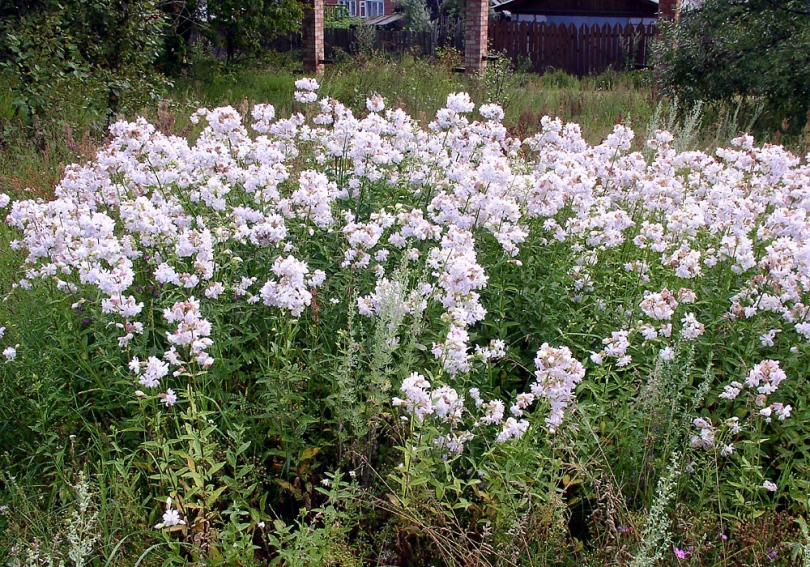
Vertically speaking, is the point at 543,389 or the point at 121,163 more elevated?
the point at 121,163

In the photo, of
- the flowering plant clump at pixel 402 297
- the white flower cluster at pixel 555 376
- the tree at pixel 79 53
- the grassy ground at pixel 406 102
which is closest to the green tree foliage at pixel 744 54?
the grassy ground at pixel 406 102

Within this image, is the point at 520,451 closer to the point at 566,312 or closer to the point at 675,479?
the point at 675,479

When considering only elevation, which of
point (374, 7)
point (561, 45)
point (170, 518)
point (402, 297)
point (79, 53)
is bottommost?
point (170, 518)

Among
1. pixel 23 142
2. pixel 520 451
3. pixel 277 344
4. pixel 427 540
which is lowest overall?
pixel 427 540

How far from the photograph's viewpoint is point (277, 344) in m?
3.23

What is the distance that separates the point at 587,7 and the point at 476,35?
50.8ft

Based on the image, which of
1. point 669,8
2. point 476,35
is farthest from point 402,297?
point 669,8

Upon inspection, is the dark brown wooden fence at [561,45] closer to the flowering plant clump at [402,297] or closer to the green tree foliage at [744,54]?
the green tree foliage at [744,54]

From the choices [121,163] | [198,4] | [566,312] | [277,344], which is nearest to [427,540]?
[277,344]

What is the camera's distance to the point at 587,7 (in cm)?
2869

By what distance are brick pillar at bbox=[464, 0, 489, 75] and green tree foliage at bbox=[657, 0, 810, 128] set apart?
4.60 metres

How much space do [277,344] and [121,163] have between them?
1.53 meters

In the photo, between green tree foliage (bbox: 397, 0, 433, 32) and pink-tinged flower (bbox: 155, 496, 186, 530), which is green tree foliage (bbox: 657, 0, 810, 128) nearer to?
pink-tinged flower (bbox: 155, 496, 186, 530)

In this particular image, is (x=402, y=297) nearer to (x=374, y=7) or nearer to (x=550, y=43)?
(x=550, y=43)
